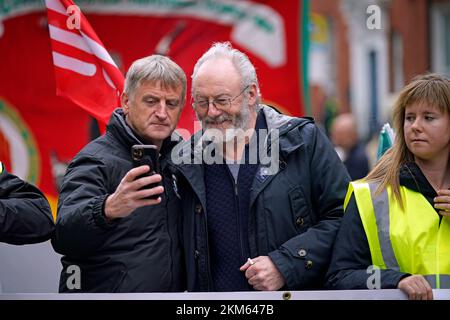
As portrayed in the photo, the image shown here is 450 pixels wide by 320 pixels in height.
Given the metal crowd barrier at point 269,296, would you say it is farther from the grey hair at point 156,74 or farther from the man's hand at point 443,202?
the grey hair at point 156,74

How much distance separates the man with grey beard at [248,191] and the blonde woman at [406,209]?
0.15 meters

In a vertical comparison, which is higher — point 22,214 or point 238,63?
point 238,63

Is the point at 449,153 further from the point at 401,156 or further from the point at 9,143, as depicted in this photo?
the point at 9,143

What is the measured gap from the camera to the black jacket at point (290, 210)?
3.48 meters

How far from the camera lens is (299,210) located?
3545mm

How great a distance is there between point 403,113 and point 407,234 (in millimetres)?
484

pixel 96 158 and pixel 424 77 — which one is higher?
pixel 424 77

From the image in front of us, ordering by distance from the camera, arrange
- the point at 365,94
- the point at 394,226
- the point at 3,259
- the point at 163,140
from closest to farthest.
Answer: the point at 394,226, the point at 163,140, the point at 3,259, the point at 365,94

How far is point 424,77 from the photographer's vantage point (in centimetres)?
350

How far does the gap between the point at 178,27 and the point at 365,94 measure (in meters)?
12.1

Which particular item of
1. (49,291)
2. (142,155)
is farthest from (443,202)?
(49,291)

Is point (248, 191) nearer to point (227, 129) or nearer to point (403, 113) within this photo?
point (227, 129)

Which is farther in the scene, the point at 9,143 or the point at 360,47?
the point at 360,47
